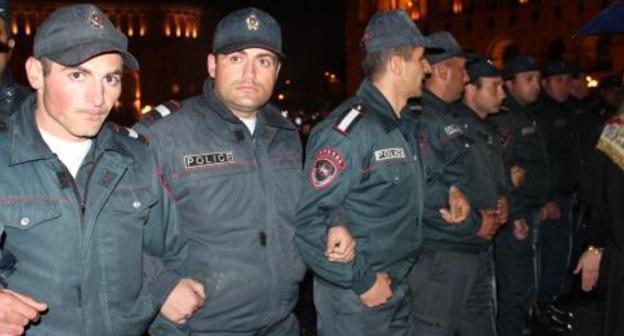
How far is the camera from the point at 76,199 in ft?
8.79

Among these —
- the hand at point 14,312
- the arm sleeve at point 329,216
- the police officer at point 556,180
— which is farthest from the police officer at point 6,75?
the police officer at point 556,180

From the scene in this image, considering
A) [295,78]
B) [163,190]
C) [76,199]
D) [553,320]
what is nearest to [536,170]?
[553,320]

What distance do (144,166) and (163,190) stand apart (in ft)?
0.75

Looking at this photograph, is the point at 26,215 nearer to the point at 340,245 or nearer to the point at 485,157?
the point at 340,245

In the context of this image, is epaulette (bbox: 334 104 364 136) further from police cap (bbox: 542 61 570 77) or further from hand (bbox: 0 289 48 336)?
police cap (bbox: 542 61 570 77)

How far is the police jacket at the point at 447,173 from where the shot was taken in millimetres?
4785

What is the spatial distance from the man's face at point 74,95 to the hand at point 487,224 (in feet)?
10.5

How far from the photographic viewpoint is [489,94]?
245 inches

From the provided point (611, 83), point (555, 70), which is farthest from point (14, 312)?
point (611, 83)

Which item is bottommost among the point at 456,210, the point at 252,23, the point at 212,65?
the point at 456,210

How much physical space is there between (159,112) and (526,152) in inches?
188

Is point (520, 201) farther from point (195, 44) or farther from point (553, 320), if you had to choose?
point (195, 44)

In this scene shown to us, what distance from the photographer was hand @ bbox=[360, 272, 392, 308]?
12.3ft

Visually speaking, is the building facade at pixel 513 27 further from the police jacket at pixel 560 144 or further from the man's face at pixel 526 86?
the man's face at pixel 526 86
